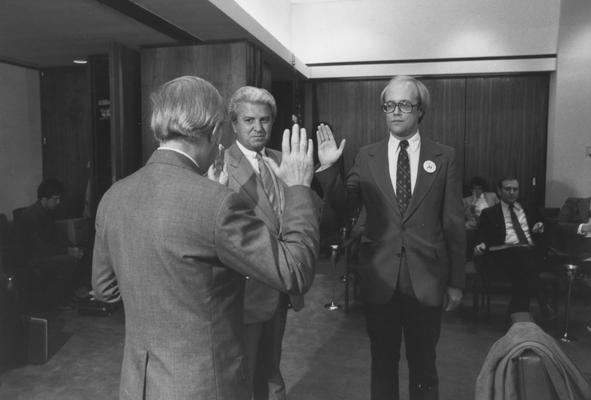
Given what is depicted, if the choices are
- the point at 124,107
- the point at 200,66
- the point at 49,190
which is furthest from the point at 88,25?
the point at 49,190

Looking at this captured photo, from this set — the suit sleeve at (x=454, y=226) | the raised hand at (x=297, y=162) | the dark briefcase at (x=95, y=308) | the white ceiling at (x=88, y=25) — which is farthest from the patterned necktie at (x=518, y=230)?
the raised hand at (x=297, y=162)

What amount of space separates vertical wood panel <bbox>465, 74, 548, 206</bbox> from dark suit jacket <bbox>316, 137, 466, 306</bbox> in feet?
17.4

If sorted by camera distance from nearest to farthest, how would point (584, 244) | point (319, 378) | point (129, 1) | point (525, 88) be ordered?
point (319, 378), point (129, 1), point (584, 244), point (525, 88)

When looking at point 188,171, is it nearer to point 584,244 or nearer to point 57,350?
point 57,350

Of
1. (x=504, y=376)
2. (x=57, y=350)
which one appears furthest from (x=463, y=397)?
(x=57, y=350)

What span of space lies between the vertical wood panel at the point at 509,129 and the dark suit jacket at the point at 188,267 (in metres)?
6.46

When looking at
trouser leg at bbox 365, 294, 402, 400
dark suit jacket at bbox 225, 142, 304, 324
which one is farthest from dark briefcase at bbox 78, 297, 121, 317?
trouser leg at bbox 365, 294, 402, 400

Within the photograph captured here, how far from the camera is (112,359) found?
352cm

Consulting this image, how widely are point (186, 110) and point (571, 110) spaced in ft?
21.6

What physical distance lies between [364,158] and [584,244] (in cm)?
303

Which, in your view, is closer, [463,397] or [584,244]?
[463,397]

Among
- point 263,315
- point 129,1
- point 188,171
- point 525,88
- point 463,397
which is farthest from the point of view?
point 525,88

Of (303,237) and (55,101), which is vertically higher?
(55,101)

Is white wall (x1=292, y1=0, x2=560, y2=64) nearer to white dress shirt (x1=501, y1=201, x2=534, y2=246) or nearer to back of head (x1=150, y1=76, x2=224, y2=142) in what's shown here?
white dress shirt (x1=501, y1=201, x2=534, y2=246)
